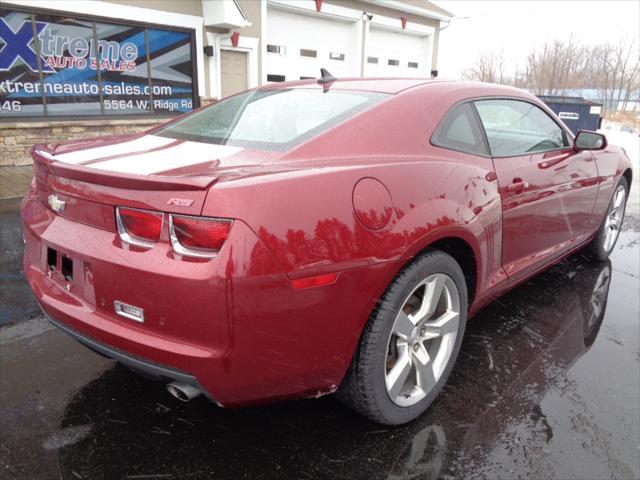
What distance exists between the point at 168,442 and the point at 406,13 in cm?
1800

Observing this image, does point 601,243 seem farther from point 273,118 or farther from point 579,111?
point 579,111

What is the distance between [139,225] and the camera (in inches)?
69.5

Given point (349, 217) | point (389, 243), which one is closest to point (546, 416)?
point (389, 243)

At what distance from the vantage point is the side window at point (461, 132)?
2.50 metres

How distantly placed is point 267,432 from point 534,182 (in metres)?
2.04

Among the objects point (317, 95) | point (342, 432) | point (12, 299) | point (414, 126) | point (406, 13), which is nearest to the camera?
point (342, 432)

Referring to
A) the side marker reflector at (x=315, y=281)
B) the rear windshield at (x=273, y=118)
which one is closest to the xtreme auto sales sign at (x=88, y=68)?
the rear windshield at (x=273, y=118)

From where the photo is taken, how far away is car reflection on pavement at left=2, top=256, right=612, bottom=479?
2.02 m

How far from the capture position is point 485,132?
2789 mm

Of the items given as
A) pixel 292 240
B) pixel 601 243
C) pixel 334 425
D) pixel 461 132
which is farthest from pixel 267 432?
pixel 601 243

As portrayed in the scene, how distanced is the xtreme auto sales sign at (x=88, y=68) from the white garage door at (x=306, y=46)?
322 centimetres

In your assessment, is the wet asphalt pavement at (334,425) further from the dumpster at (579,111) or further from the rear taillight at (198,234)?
the dumpster at (579,111)

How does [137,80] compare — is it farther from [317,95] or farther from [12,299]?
[317,95]

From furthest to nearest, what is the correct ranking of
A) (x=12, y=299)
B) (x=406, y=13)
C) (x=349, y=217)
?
(x=406, y=13) < (x=12, y=299) < (x=349, y=217)
